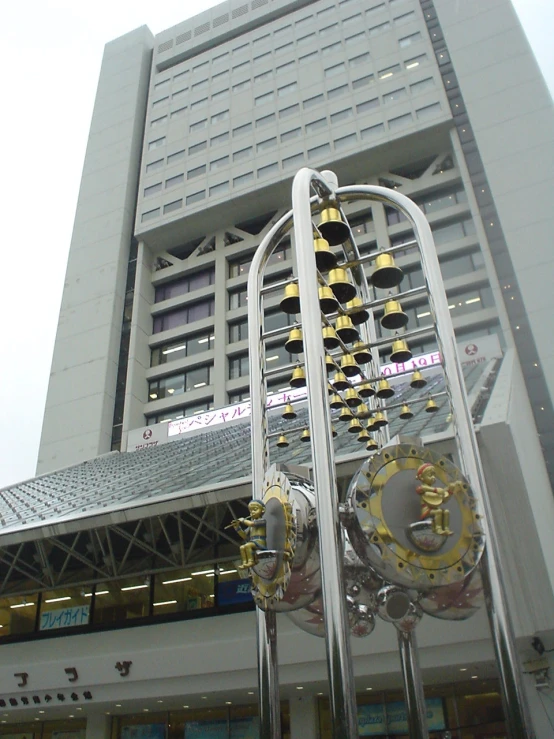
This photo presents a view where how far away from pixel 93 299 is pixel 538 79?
3818 cm

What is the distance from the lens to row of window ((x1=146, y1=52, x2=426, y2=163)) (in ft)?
162

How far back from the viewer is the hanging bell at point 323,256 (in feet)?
23.2

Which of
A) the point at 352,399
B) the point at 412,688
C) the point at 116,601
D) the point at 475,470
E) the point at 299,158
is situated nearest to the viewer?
the point at 475,470

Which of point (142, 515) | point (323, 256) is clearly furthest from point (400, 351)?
point (142, 515)

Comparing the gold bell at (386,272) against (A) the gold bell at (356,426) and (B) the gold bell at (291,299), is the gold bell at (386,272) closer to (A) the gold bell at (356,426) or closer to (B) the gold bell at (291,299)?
(B) the gold bell at (291,299)

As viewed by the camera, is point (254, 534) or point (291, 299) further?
point (291, 299)

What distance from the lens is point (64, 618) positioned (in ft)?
68.4

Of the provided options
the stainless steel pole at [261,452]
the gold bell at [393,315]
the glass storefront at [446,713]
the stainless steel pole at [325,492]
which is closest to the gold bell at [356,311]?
the gold bell at [393,315]

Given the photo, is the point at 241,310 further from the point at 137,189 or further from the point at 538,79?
the point at 538,79

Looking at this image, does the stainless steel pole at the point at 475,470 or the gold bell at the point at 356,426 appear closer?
the stainless steel pole at the point at 475,470

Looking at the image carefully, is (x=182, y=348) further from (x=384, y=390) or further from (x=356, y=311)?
(x=356, y=311)

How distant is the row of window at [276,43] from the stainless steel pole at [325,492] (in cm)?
5365

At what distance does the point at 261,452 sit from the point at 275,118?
165 ft

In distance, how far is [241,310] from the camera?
4922 centimetres
